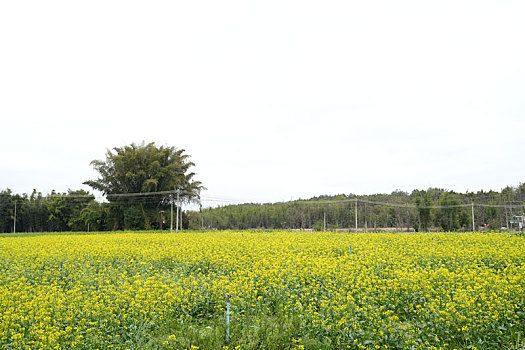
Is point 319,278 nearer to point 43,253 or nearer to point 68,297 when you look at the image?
point 68,297

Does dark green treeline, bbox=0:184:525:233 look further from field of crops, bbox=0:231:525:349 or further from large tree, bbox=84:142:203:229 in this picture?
field of crops, bbox=0:231:525:349

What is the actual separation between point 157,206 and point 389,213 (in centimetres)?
3520

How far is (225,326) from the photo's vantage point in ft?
19.5

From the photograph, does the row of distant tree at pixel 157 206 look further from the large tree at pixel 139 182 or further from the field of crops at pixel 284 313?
the field of crops at pixel 284 313

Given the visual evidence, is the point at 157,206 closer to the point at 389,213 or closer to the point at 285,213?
the point at 285,213

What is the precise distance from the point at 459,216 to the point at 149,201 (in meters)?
39.2

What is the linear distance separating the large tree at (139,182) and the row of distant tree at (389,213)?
588 cm

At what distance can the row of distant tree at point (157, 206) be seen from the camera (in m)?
44.0

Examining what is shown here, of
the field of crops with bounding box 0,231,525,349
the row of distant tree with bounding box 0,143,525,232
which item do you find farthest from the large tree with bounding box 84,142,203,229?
the field of crops with bounding box 0,231,525,349

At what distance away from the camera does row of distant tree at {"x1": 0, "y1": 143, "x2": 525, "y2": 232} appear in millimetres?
44031

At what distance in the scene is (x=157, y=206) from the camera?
44.8 metres

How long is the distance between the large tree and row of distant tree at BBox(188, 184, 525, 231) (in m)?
5.88

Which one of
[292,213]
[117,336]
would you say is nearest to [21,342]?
[117,336]

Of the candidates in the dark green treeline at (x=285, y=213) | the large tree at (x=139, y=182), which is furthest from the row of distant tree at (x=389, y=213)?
the large tree at (x=139, y=182)
